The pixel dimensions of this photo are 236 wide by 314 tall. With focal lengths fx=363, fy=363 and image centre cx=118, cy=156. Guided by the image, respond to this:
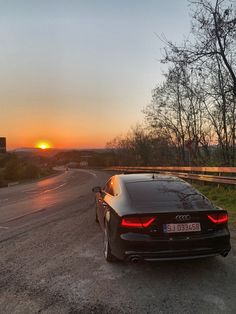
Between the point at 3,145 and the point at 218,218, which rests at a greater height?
the point at 3,145

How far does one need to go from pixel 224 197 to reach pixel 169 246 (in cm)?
901

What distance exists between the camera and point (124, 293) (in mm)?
4547

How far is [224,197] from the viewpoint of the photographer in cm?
1344

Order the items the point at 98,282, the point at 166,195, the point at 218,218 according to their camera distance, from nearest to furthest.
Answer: the point at 98,282
the point at 218,218
the point at 166,195

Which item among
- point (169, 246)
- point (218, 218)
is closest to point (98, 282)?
point (169, 246)

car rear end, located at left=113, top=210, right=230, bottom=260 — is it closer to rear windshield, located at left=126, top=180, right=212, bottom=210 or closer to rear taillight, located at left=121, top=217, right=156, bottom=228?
rear taillight, located at left=121, top=217, right=156, bottom=228

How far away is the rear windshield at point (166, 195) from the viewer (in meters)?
5.52

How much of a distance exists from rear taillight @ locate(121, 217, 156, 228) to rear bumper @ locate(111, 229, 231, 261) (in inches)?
5.0

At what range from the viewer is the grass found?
10.7m

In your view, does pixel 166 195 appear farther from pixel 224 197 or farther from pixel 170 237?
pixel 224 197

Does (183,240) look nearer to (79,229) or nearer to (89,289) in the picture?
(89,289)

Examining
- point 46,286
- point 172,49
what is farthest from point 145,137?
point 46,286

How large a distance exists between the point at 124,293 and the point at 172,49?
11.1 meters

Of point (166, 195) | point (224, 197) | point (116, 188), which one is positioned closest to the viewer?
point (166, 195)
